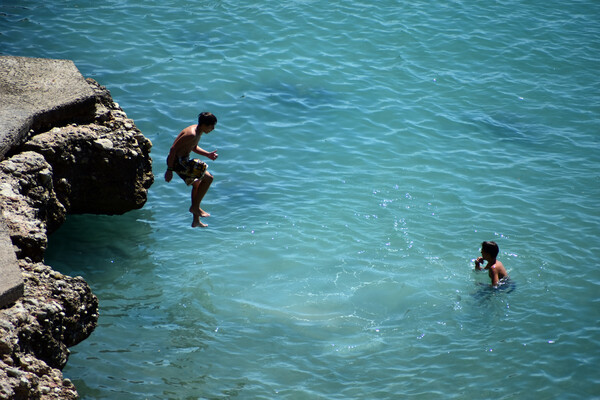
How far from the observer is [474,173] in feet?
42.0

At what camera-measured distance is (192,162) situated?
395 inches

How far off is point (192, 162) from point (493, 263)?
4780mm

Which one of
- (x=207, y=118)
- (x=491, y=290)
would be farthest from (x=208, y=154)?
(x=491, y=290)

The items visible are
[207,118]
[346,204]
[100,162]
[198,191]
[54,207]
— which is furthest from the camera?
[346,204]

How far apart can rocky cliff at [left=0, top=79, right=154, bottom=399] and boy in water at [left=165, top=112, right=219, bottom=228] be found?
0.51m

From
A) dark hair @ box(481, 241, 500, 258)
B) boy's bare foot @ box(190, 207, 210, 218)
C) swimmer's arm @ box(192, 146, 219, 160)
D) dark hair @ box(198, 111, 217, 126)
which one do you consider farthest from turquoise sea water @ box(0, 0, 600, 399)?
dark hair @ box(198, 111, 217, 126)

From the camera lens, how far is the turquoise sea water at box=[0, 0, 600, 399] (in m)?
8.41

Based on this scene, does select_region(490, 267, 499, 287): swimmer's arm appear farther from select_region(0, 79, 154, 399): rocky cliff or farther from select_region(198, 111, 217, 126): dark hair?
select_region(0, 79, 154, 399): rocky cliff

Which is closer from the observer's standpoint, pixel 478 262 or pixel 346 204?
pixel 478 262

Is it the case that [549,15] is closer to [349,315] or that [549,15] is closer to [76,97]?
[349,315]

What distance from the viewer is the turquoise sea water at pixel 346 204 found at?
8.41 metres

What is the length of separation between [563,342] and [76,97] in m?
7.50

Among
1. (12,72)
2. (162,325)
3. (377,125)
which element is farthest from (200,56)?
(162,325)

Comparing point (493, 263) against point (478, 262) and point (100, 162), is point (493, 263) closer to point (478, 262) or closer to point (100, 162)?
point (478, 262)
